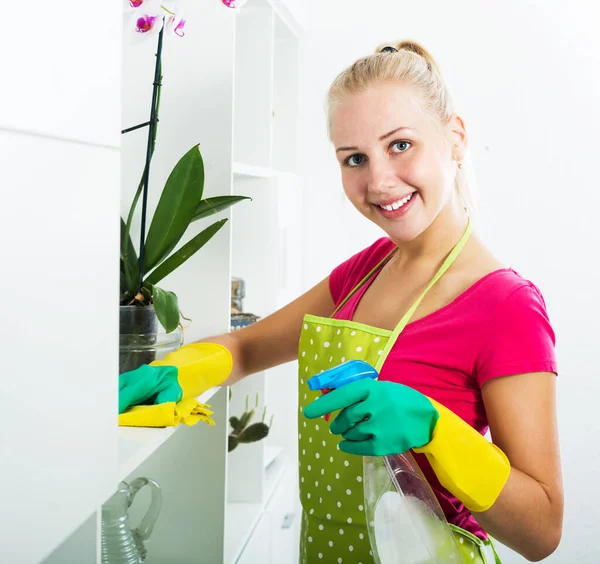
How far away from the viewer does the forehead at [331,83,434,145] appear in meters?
1.01

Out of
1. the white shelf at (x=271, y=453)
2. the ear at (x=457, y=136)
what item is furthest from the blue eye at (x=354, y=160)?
the white shelf at (x=271, y=453)

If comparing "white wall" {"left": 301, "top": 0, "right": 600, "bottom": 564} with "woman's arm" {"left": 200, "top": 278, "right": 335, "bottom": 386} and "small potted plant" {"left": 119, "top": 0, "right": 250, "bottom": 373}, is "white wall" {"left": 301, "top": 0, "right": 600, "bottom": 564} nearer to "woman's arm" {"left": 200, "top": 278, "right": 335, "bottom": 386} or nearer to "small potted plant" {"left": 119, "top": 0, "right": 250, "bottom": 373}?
"woman's arm" {"left": 200, "top": 278, "right": 335, "bottom": 386}

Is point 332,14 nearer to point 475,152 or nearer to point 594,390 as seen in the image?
point 475,152

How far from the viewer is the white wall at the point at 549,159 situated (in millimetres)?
1920

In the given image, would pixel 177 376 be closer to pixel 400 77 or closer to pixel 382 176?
pixel 382 176

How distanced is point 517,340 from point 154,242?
0.55 m

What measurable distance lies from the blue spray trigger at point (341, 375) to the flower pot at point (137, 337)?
34 cm

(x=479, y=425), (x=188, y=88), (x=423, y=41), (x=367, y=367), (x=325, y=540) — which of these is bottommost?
(x=325, y=540)

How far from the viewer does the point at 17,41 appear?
449 mm

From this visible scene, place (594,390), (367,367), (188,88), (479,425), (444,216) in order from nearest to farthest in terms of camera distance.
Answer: (367,367) < (479,425) < (444,216) < (188,88) < (594,390)

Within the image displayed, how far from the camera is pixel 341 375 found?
792 mm

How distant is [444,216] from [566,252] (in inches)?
38.8

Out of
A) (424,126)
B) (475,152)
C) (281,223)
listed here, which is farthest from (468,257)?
(475,152)

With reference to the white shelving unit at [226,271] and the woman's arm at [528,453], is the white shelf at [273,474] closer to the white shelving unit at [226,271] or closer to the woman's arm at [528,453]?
the white shelving unit at [226,271]
